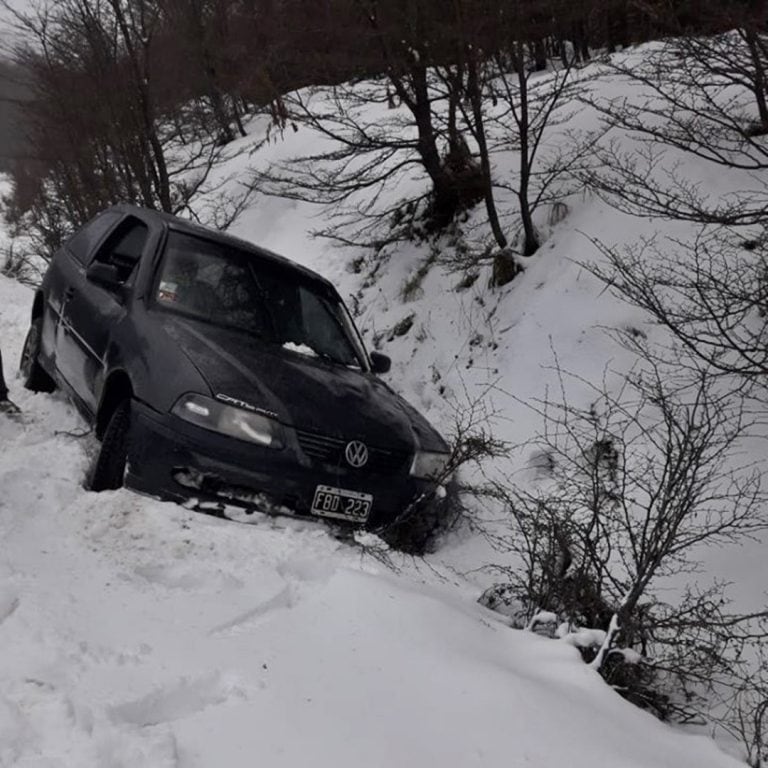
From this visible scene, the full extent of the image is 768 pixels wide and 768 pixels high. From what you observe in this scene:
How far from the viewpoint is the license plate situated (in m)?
3.50

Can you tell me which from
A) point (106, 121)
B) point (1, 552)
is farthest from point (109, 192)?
point (1, 552)

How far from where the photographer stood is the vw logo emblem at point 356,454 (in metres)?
3.59

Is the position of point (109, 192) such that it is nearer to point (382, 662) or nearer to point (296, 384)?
point (296, 384)

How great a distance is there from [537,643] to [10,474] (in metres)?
2.72

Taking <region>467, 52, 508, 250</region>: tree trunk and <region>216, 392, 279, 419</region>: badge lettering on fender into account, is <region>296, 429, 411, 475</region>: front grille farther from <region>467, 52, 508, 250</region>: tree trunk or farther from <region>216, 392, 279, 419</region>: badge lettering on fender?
<region>467, 52, 508, 250</region>: tree trunk

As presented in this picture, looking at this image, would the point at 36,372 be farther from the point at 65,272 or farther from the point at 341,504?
the point at 341,504

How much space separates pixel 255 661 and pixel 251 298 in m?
2.67

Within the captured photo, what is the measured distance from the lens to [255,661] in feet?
7.55

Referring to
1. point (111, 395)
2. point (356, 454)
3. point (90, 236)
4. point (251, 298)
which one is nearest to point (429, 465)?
point (356, 454)

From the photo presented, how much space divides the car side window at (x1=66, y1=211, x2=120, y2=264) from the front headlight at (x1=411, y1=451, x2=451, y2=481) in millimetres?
3087

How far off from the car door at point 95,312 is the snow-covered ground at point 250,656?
442 mm

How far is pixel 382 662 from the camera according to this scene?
242 cm

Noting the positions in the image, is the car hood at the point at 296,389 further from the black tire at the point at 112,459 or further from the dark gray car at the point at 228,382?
the black tire at the point at 112,459

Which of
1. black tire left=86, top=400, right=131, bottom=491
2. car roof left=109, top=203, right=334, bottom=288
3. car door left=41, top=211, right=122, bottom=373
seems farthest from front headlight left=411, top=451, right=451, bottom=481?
car door left=41, top=211, right=122, bottom=373
